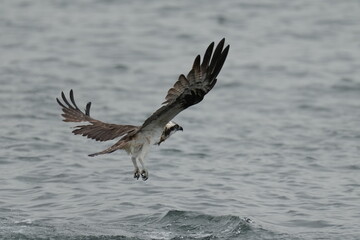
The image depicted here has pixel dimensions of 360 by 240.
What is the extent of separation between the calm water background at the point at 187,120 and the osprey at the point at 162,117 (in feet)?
3.40

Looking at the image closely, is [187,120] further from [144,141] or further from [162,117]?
[162,117]

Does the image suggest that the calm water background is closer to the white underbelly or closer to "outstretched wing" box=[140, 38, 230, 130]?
the white underbelly

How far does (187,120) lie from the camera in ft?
55.6

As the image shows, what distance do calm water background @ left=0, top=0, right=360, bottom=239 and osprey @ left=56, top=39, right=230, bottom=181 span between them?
1.04 m

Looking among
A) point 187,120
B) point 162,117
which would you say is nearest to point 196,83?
point 162,117

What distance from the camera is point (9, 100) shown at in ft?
57.1

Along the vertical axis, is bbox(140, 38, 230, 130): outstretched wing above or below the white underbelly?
above

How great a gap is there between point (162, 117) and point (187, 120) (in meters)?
6.83

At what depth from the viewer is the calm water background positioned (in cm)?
1164

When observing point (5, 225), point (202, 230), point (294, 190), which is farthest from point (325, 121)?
point (5, 225)

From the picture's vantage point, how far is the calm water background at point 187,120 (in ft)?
38.2

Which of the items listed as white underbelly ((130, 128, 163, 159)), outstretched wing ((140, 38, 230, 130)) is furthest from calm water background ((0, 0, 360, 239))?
outstretched wing ((140, 38, 230, 130))

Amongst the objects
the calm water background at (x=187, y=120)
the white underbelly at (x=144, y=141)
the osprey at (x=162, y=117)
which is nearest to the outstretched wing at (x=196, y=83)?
the osprey at (x=162, y=117)

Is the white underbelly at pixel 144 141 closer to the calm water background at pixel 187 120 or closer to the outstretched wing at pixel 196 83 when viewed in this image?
the outstretched wing at pixel 196 83
